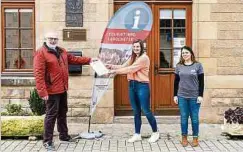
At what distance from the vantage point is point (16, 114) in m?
→ 8.84

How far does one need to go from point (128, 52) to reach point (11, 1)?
336 centimetres

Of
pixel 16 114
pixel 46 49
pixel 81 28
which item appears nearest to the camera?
pixel 46 49

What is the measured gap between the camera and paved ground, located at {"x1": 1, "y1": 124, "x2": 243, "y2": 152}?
7633mm

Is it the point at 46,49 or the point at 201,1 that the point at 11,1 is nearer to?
the point at 46,49

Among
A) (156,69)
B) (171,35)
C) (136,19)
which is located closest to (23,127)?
(136,19)

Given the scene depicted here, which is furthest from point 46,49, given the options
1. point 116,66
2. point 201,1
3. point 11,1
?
point 201,1

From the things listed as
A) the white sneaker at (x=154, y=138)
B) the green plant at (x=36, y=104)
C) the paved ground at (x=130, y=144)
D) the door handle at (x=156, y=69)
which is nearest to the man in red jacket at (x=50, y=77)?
the paved ground at (x=130, y=144)

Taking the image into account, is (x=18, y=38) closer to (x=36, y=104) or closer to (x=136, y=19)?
(x=36, y=104)

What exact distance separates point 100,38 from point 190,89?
9.48 feet

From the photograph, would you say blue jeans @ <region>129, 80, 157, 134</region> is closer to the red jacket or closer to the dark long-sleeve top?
the dark long-sleeve top

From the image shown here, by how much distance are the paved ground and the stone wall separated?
3.26 ft

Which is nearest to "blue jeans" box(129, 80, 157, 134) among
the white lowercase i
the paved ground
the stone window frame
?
the paved ground

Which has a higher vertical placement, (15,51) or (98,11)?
(98,11)

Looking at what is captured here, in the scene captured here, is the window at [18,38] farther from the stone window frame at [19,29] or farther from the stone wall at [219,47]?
the stone wall at [219,47]
